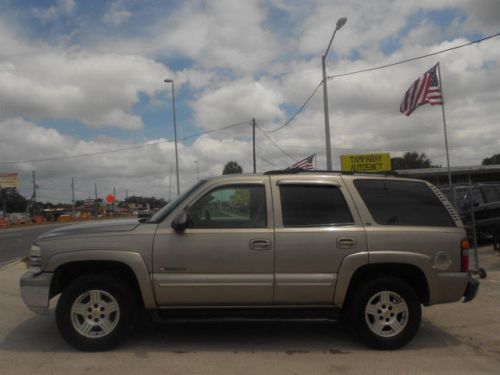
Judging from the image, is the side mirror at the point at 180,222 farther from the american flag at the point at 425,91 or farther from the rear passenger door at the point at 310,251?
the american flag at the point at 425,91

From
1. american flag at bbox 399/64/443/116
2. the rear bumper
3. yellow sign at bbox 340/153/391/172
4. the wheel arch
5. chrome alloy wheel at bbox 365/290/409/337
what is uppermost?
american flag at bbox 399/64/443/116

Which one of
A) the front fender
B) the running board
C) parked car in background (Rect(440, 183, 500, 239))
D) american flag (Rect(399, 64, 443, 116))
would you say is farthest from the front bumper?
american flag (Rect(399, 64, 443, 116))

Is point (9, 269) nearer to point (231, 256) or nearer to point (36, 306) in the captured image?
point (36, 306)

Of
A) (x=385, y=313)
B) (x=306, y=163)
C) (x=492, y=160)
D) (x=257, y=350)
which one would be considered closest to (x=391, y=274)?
(x=385, y=313)

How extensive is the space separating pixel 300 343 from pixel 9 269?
8.48 m

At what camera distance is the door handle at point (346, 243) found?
5082mm

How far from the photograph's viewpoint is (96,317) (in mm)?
5109

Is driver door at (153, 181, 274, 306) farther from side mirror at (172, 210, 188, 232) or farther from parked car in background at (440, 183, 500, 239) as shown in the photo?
parked car in background at (440, 183, 500, 239)

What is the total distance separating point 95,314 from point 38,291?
0.63m

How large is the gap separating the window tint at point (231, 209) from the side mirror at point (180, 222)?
0.36 feet

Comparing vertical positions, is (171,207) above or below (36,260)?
above

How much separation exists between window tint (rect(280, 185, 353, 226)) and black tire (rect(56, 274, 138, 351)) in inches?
74.4

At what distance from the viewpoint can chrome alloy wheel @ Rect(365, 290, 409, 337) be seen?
518 centimetres

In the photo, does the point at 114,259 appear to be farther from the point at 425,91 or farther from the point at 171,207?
the point at 425,91
